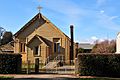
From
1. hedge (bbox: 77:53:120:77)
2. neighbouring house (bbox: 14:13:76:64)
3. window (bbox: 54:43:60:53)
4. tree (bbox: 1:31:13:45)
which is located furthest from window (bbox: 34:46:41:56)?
tree (bbox: 1:31:13:45)

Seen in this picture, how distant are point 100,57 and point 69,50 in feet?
82.0

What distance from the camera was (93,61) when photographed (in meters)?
29.0

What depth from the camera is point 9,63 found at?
30.8 meters

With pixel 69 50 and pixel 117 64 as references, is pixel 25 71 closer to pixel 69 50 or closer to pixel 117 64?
pixel 117 64

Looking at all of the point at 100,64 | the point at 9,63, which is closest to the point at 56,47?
the point at 9,63

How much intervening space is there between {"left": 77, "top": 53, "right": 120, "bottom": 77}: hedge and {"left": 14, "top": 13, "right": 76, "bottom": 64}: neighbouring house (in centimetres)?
2350

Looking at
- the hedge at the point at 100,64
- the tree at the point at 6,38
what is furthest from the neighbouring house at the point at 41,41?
the tree at the point at 6,38

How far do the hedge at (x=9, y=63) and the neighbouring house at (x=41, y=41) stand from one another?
844 inches

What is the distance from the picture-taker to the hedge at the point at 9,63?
30766mm

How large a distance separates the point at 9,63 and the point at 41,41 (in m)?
22.6

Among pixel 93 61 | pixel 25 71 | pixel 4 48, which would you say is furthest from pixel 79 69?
pixel 4 48

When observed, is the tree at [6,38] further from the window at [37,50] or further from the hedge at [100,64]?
the hedge at [100,64]

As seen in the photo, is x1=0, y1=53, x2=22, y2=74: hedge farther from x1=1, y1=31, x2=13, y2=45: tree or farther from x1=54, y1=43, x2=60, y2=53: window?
x1=1, y1=31, x2=13, y2=45: tree

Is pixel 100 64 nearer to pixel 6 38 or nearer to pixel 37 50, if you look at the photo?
pixel 37 50
